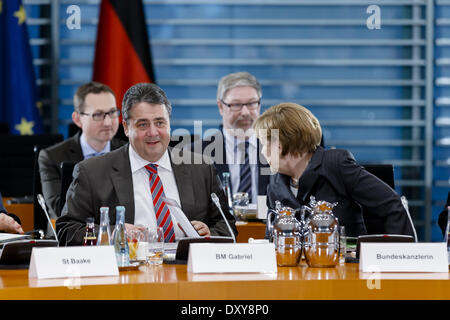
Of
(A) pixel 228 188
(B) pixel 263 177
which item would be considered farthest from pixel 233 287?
(B) pixel 263 177

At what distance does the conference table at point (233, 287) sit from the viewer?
72.3 inches

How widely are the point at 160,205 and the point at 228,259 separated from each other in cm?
96

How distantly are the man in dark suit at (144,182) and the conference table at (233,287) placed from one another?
886mm

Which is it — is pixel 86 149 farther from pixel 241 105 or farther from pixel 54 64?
pixel 54 64

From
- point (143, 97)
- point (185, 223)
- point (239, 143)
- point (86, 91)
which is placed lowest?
point (185, 223)

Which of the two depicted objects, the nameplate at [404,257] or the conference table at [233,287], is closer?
the conference table at [233,287]

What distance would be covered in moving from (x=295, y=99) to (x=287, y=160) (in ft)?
11.6

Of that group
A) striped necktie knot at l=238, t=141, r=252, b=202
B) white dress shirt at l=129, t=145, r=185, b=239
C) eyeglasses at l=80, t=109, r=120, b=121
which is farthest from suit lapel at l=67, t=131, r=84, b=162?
white dress shirt at l=129, t=145, r=185, b=239

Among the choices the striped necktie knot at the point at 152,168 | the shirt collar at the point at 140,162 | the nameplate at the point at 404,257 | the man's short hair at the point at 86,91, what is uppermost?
the man's short hair at the point at 86,91

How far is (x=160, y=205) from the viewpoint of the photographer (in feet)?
9.69

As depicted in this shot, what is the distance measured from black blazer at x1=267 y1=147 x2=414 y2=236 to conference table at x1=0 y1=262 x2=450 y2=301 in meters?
0.84

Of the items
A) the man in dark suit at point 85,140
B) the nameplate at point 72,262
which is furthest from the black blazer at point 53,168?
the nameplate at point 72,262

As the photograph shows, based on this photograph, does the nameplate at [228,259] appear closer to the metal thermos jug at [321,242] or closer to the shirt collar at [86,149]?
the metal thermos jug at [321,242]

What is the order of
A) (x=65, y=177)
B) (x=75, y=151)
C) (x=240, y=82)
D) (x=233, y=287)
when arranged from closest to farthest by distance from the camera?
(x=233, y=287) < (x=65, y=177) < (x=75, y=151) < (x=240, y=82)
